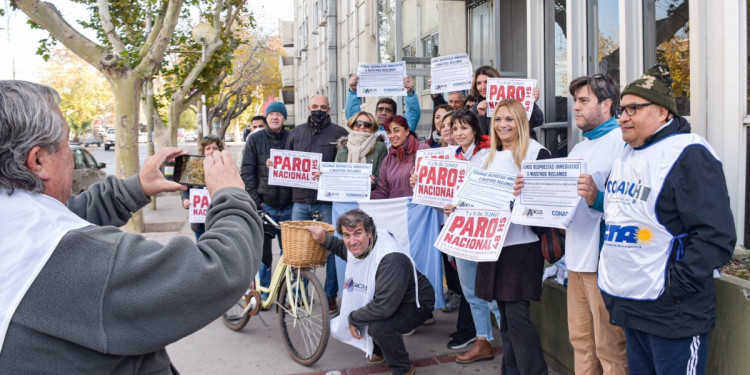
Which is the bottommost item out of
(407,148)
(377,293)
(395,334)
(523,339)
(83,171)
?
(395,334)

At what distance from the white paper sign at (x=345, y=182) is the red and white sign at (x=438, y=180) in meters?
0.85

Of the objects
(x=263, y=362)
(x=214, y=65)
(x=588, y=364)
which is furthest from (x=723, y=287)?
(x=214, y=65)

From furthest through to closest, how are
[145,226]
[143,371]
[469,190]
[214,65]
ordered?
[214,65], [145,226], [469,190], [143,371]

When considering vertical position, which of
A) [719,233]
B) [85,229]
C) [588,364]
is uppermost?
[85,229]

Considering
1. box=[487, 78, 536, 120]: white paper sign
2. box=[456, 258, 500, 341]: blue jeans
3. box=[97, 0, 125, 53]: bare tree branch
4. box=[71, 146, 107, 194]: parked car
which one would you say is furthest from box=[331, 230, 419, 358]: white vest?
box=[71, 146, 107, 194]: parked car

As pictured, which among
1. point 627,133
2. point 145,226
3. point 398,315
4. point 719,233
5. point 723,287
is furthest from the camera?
point 145,226

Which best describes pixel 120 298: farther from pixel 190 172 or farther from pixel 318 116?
pixel 318 116

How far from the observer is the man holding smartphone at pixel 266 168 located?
6.89 meters

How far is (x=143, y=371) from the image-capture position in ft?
5.53

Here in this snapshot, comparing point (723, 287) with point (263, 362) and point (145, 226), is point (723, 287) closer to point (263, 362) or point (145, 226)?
point (263, 362)

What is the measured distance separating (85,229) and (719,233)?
2.50 metres

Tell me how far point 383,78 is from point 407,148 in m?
1.60

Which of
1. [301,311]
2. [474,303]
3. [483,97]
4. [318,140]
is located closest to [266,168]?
[318,140]

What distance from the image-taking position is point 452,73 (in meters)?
6.49
